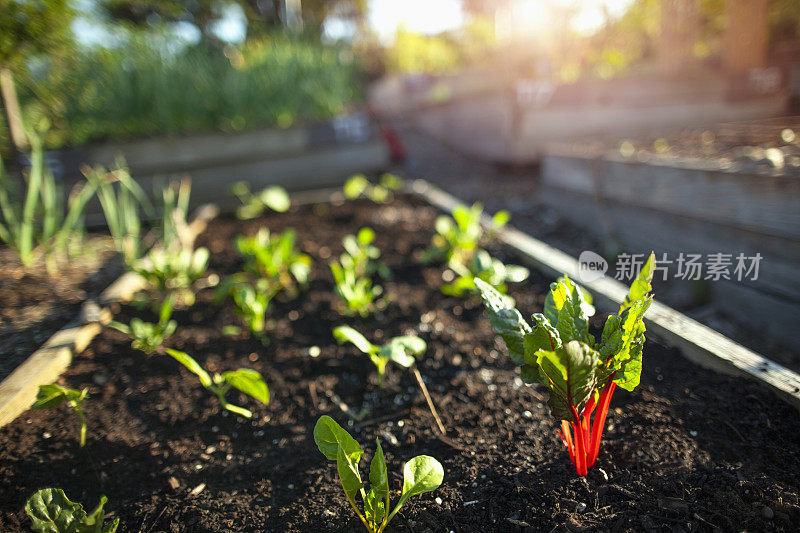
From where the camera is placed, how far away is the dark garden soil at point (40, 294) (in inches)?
54.3

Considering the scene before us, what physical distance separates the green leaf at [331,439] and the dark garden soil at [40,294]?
1.03 metres

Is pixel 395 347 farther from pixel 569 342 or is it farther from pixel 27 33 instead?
pixel 27 33

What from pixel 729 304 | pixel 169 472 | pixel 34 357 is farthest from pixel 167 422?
pixel 729 304

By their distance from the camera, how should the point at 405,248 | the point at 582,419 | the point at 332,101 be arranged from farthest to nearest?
the point at 332,101, the point at 405,248, the point at 582,419

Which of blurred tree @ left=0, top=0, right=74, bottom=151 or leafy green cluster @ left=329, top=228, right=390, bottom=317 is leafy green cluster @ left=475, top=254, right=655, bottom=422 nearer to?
leafy green cluster @ left=329, top=228, right=390, bottom=317

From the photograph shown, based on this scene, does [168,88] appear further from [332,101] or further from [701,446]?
[701,446]

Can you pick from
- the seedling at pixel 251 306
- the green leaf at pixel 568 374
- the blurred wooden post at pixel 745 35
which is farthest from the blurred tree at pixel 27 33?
the blurred wooden post at pixel 745 35

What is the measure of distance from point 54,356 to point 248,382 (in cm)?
72

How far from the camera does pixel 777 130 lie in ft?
8.19

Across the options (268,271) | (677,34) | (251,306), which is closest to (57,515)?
(251,306)

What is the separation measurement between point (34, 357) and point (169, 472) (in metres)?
0.63

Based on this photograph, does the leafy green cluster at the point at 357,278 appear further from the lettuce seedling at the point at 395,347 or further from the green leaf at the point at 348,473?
the green leaf at the point at 348,473

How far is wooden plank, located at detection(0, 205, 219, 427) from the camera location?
1.06m

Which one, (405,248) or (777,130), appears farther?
(777,130)
